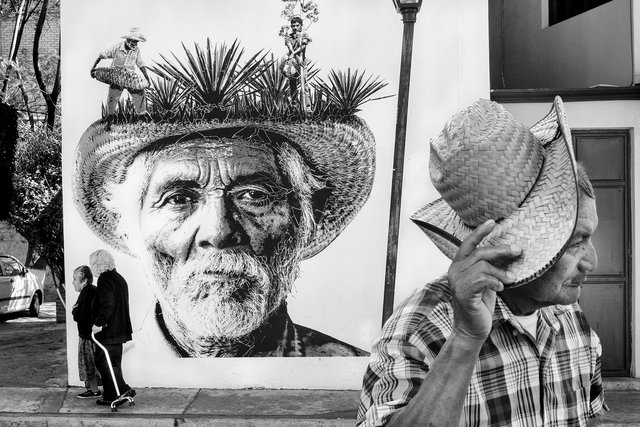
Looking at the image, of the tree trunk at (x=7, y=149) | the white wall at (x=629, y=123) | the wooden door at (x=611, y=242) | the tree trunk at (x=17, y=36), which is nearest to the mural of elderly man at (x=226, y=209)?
the white wall at (x=629, y=123)

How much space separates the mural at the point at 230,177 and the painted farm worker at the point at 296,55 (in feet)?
0.04

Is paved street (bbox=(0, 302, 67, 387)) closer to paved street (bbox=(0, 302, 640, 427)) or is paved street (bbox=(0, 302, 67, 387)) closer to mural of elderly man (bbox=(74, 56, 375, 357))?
paved street (bbox=(0, 302, 640, 427))

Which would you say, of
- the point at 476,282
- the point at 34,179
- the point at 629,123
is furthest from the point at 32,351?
the point at 476,282

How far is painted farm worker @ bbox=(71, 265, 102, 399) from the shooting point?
9031 mm

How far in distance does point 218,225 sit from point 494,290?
8.02 m

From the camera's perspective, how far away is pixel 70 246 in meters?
9.82

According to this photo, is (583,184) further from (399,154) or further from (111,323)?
(111,323)

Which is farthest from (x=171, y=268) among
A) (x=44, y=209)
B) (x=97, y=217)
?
(x=44, y=209)

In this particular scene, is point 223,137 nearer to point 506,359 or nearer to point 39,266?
point 506,359

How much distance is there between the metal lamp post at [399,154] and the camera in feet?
26.0

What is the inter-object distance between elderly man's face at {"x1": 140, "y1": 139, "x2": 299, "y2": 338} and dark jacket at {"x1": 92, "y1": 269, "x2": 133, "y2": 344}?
32.5 inches

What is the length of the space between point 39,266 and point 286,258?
44.7ft

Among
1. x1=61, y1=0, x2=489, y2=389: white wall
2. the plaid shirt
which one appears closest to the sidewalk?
x1=61, y1=0, x2=489, y2=389: white wall

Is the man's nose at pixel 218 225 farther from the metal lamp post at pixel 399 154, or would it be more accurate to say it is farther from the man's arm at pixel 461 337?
the man's arm at pixel 461 337
